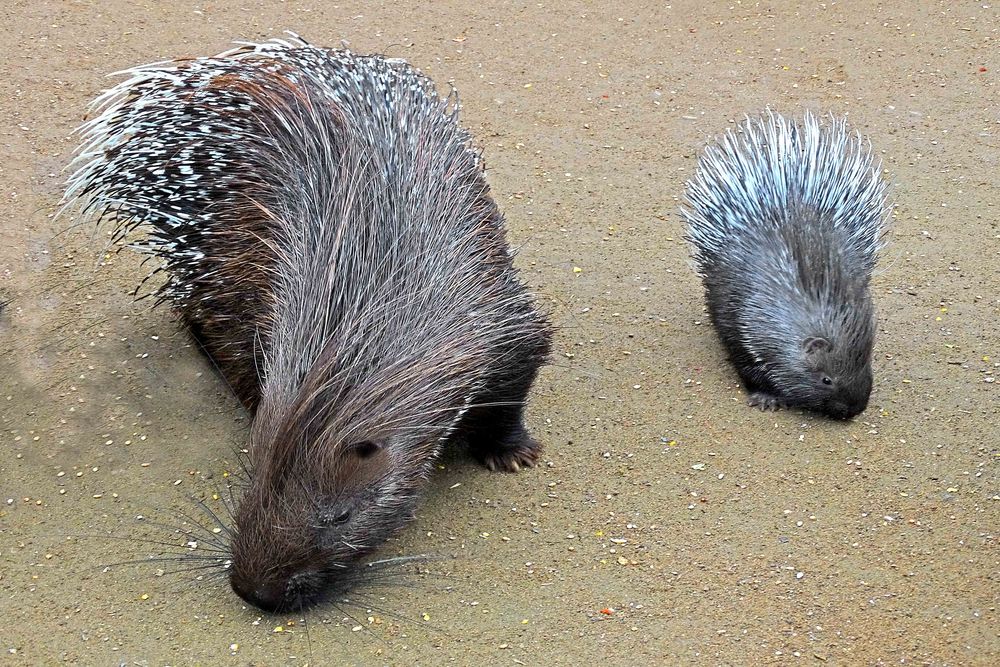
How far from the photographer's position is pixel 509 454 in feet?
10.1

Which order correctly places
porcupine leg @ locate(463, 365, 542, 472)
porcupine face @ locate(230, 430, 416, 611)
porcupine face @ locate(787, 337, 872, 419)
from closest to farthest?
porcupine face @ locate(230, 430, 416, 611), porcupine leg @ locate(463, 365, 542, 472), porcupine face @ locate(787, 337, 872, 419)

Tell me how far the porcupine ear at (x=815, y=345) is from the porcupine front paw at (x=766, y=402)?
170 millimetres

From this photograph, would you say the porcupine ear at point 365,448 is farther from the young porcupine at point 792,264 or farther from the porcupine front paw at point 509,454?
the young porcupine at point 792,264

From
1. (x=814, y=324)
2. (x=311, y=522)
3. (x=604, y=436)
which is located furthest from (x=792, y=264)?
(x=311, y=522)

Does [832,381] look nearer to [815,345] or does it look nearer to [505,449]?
[815,345]

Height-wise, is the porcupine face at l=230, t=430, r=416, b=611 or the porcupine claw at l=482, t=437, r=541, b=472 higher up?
the porcupine face at l=230, t=430, r=416, b=611

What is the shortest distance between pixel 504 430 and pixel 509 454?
9 centimetres

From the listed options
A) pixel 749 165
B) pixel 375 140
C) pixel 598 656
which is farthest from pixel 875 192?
pixel 598 656

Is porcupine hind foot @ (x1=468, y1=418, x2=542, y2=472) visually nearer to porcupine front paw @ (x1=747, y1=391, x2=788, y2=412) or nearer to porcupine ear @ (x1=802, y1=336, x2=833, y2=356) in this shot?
porcupine front paw @ (x1=747, y1=391, x2=788, y2=412)

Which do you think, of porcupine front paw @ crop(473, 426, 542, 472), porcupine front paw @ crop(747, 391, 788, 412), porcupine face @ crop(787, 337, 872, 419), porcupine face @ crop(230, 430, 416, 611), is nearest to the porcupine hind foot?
porcupine front paw @ crop(473, 426, 542, 472)

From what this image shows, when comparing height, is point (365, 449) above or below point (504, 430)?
above

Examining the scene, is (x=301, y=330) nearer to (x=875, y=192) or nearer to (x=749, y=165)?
(x=749, y=165)

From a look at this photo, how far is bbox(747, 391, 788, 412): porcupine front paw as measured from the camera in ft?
11.0

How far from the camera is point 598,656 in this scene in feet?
8.14
